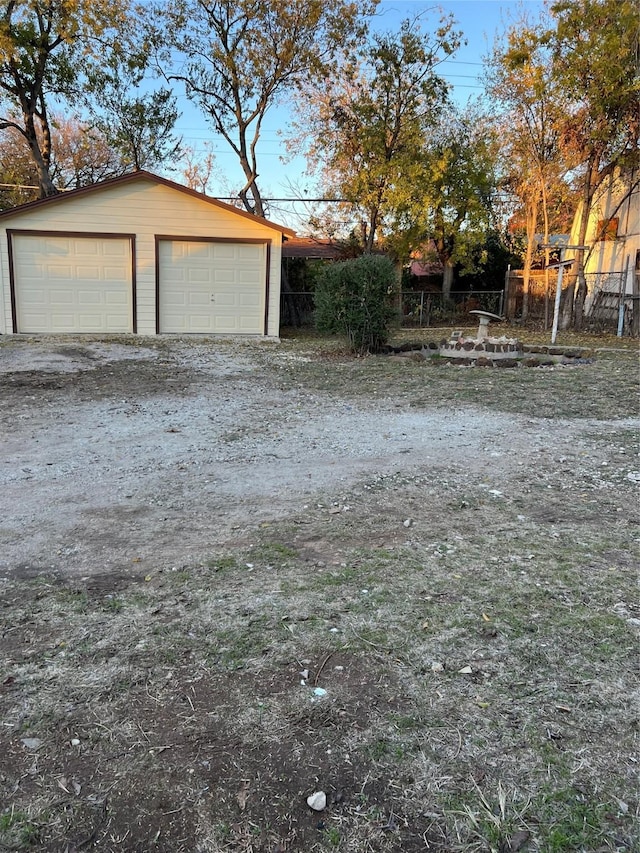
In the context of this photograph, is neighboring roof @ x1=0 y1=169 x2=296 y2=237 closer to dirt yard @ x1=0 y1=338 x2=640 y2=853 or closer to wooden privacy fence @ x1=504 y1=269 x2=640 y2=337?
wooden privacy fence @ x1=504 y1=269 x2=640 y2=337

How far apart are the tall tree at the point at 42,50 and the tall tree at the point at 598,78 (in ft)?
40.0

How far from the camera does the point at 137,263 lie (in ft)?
47.2

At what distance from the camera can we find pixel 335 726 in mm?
1938

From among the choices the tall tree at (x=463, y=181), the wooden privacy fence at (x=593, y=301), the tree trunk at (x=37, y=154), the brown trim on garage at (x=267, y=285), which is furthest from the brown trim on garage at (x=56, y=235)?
the wooden privacy fence at (x=593, y=301)

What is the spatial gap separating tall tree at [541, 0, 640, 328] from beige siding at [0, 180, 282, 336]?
27.3 ft

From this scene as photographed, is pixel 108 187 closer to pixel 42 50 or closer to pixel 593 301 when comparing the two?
pixel 42 50

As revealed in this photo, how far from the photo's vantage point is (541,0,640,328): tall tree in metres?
14.5

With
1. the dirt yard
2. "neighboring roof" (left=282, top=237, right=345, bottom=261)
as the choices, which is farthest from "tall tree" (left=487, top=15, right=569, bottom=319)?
the dirt yard

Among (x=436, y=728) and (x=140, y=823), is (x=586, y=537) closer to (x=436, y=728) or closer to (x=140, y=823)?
(x=436, y=728)

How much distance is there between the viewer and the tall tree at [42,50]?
16.4 m

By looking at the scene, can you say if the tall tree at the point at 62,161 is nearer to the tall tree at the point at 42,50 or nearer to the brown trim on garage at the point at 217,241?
the tall tree at the point at 42,50

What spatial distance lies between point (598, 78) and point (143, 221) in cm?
1144

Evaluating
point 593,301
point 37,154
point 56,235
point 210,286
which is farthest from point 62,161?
point 593,301

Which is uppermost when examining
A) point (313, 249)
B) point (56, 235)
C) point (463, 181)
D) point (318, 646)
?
point (463, 181)
